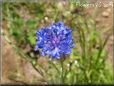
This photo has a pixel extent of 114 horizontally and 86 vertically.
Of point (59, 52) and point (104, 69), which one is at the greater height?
point (59, 52)

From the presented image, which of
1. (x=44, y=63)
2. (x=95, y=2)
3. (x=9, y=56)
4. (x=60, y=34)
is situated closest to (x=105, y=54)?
(x=44, y=63)

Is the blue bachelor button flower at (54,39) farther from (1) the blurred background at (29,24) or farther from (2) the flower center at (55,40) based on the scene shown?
(1) the blurred background at (29,24)

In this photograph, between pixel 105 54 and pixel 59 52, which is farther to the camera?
pixel 105 54

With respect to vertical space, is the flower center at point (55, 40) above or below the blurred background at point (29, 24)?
above

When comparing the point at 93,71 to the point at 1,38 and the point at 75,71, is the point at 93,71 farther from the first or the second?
the point at 1,38

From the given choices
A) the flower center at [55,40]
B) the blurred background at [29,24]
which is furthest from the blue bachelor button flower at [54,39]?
the blurred background at [29,24]

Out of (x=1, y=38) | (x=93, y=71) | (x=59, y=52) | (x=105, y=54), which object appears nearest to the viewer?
(x=59, y=52)
